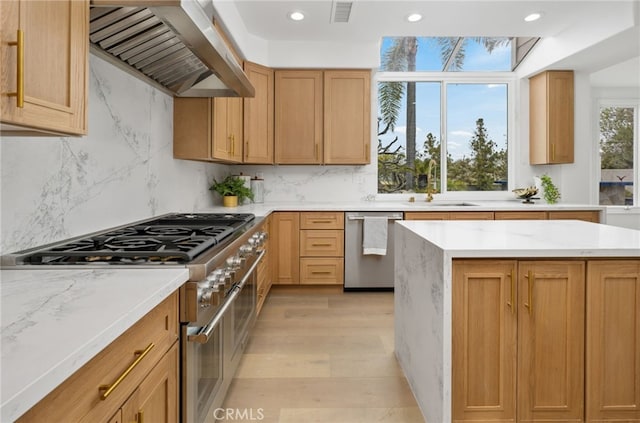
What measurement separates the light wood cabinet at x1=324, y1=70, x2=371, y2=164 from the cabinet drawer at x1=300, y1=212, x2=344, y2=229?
0.67 meters

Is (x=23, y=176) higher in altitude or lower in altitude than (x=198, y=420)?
higher

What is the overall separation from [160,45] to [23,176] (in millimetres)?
968

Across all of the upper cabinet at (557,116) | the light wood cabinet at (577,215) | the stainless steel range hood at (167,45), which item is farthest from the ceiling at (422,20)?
the light wood cabinet at (577,215)

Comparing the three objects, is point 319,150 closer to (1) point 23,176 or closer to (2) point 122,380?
(1) point 23,176

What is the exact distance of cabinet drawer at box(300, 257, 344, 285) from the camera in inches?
169

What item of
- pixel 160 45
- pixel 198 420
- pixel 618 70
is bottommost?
pixel 198 420

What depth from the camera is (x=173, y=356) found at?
1302 mm

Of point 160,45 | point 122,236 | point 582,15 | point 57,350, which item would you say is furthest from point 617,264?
point 582,15

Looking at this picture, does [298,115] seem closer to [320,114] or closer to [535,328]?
[320,114]

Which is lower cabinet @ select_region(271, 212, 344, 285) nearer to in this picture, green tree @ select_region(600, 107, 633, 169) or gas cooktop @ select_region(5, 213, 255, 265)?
gas cooktop @ select_region(5, 213, 255, 265)

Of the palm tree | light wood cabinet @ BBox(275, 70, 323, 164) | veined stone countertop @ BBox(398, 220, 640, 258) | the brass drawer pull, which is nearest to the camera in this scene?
the brass drawer pull

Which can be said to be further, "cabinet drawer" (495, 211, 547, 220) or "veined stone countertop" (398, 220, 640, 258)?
"cabinet drawer" (495, 211, 547, 220)

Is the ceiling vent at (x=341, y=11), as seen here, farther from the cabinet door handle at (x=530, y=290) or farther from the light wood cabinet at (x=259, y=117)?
the cabinet door handle at (x=530, y=290)

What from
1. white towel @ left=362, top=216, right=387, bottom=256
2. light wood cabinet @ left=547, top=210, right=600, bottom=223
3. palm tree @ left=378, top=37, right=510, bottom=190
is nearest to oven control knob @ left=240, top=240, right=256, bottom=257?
white towel @ left=362, top=216, right=387, bottom=256
